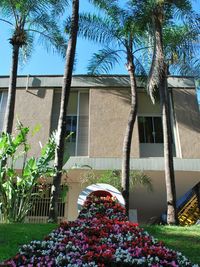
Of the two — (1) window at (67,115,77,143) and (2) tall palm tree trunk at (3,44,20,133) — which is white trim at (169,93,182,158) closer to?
(1) window at (67,115,77,143)

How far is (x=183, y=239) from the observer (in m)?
8.30

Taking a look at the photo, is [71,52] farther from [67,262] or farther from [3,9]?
[67,262]

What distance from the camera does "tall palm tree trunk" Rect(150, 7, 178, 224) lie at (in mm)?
12001

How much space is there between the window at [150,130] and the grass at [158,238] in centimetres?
858

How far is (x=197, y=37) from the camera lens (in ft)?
47.8

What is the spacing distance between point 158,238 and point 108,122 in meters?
10.1

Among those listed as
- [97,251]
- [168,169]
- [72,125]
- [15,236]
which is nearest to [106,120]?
[72,125]

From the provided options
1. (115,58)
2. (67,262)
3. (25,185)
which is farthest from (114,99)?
(67,262)

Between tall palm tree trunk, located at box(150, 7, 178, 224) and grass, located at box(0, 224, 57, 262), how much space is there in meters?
4.56

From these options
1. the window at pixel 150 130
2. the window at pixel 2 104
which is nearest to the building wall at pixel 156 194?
the window at pixel 150 130

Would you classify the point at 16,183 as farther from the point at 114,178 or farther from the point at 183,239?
the point at 114,178

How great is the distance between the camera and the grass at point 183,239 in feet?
22.4

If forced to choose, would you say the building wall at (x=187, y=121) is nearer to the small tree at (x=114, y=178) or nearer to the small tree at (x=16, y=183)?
the small tree at (x=114, y=178)

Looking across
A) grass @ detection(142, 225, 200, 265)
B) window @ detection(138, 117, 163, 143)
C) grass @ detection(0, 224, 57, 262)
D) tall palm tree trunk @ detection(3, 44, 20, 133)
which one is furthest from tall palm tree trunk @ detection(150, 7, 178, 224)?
tall palm tree trunk @ detection(3, 44, 20, 133)
